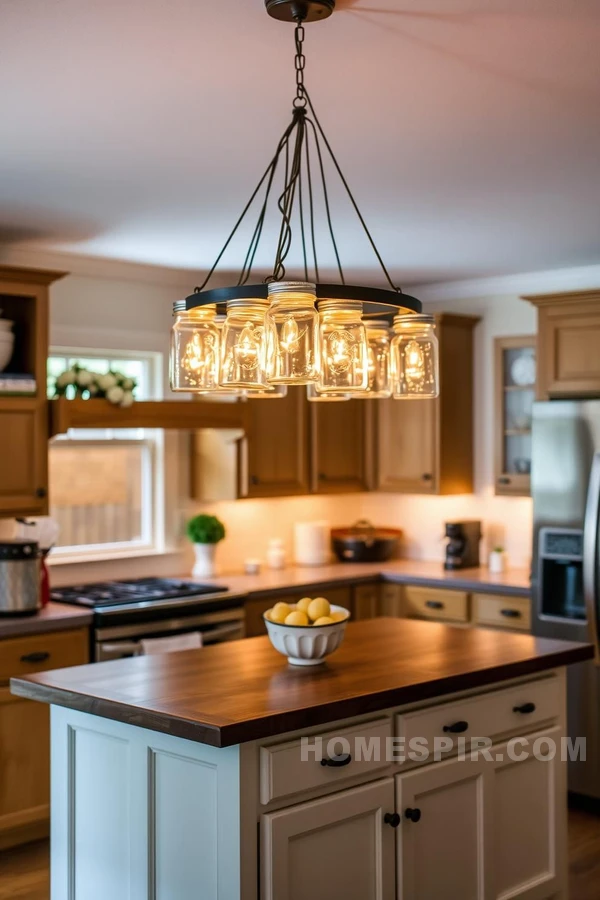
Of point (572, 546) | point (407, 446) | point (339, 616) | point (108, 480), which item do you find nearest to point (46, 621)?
point (108, 480)

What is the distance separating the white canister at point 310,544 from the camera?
622 centimetres

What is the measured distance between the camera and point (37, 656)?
14.4 ft

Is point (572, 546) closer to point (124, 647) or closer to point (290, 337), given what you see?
point (124, 647)

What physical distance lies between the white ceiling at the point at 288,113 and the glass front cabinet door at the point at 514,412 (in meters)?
1.14

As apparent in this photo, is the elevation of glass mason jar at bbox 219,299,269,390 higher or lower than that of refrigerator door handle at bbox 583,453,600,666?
higher

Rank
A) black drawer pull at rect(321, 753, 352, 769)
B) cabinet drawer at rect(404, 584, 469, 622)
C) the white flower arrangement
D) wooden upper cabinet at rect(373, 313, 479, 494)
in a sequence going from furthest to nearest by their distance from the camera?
wooden upper cabinet at rect(373, 313, 479, 494), cabinet drawer at rect(404, 584, 469, 622), the white flower arrangement, black drawer pull at rect(321, 753, 352, 769)

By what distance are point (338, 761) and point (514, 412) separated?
355cm

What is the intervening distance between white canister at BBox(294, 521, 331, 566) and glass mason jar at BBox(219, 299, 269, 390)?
3.76m

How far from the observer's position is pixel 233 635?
201 inches

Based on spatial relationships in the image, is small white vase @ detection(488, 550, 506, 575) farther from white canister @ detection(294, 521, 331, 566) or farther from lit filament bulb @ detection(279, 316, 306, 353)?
lit filament bulb @ detection(279, 316, 306, 353)

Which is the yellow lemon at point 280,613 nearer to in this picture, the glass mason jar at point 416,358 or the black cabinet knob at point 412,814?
the black cabinet knob at point 412,814

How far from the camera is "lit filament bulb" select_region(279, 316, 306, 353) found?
7.77 feet

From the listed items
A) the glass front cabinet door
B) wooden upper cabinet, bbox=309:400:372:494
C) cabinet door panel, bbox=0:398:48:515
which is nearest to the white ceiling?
cabinet door panel, bbox=0:398:48:515

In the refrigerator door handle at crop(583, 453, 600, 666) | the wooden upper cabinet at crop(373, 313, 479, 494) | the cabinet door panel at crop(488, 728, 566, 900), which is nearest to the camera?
the cabinet door panel at crop(488, 728, 566, 900)
